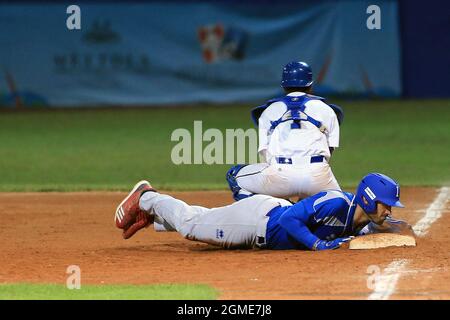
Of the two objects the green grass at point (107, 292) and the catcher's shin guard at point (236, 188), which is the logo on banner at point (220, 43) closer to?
the catcher's shin guard at point (236, 188)

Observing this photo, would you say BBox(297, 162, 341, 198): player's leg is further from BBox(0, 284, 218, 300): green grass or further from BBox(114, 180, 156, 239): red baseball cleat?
BBox(0, 284, 218, 300): green grass

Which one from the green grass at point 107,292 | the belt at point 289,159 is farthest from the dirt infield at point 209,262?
the belt at point 289,159

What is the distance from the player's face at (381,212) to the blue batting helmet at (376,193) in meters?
0.05

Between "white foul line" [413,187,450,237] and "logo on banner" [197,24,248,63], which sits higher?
"logo on banner" [197,24,248,63]

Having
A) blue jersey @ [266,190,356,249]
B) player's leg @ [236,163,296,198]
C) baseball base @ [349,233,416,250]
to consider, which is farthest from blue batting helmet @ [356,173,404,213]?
player's leg @ [236,163,296,198]

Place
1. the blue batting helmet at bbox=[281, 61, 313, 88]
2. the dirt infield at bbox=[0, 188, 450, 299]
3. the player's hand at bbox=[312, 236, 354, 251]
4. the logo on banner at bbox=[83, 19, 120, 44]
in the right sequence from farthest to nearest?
the logo on banner at bbox=[83, 19, 120, 44], the blue batting helmet at bbox=[281, 61, 313, 88], the player's hand at bbox=[312, 236, 354, 251], the dirt infield at bbox=[0, 188, 450, 299]

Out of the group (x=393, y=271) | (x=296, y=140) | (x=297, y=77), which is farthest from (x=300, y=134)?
(x=393, y=271)

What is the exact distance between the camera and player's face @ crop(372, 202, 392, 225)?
7.88 m

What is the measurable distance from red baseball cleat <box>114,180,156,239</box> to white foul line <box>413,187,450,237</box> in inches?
93.0

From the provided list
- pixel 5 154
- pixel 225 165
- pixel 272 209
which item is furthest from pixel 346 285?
pixel 5 154

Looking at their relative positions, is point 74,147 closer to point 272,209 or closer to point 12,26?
point 12,26

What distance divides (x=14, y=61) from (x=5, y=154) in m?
7.72

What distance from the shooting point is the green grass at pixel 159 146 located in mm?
14273
